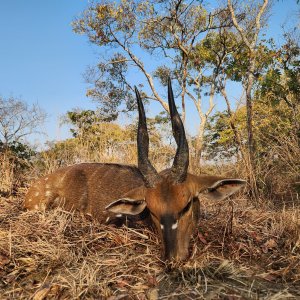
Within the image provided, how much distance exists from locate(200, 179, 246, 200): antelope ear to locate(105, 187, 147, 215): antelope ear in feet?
2.26

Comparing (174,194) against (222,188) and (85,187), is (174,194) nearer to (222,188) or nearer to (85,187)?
(222,188)

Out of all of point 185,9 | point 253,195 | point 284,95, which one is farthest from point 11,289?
point 185,9

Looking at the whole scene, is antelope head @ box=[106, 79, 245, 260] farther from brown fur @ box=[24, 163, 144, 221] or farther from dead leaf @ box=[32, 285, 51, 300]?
brown fur @ box=[24, 163, 144, 221]

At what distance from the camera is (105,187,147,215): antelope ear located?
4.45m

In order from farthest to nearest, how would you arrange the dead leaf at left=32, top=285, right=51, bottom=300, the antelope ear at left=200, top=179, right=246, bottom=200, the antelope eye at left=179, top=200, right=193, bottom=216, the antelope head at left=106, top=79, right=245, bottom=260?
the antelope ear at left=200, top=179, right=246, bottom=200 → the antelope eye at left=179, top=200, right=193, bottom=216 → the antelope head at left=106, top=79, right=245, bottom=260 → the dead leaf at left=32, top=285, right=51, bottom=300

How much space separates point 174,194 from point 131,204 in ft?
2.51

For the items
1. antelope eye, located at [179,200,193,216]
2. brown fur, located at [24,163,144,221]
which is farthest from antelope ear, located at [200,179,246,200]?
brown fur, located at [24,163,144,221]

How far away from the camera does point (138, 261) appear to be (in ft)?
12.7

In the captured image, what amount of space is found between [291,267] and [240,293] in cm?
79

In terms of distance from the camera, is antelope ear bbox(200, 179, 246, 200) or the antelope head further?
antelope ear bbox(200, 179, 246, 200)

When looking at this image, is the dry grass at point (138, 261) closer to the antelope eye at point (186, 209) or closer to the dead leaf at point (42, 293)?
the dead leaf at point (42, 293)

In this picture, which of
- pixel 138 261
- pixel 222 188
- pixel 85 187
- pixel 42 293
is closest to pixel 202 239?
pixel 222 188

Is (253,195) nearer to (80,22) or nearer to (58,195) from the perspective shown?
(58,195)

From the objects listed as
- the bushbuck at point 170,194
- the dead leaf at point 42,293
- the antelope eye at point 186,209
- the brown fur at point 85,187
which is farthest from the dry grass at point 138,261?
the brown fur at point 85,187
